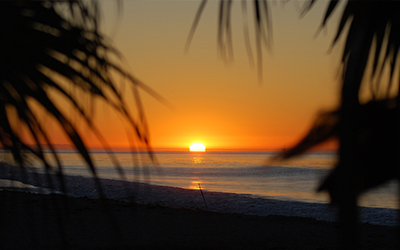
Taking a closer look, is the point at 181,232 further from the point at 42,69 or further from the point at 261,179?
the point at 261,179

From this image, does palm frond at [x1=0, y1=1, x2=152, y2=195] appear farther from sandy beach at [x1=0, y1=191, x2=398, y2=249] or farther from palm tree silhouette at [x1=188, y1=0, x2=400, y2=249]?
sandy beach at [x1=0, y1=191, x2=398, y2=249]

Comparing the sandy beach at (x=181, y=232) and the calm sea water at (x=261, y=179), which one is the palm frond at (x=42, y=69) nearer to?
the calm sea water at (x=261, y=179)

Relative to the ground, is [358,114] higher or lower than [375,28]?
lower

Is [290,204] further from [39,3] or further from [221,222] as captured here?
[39,3]

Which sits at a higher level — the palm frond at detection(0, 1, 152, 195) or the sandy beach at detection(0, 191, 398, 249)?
the sandy beach at detection(0, 191, 398, 249)

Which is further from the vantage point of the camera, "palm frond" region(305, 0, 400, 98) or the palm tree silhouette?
"palm frond" region(305, 0, 400, 98)

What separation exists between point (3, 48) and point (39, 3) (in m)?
0.20

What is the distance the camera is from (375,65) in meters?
1.04

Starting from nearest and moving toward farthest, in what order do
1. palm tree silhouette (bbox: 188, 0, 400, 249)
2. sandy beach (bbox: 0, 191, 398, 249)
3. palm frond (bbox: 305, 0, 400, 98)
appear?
palm tree silhouette (bbox: 188, 0, 400, 249), palm frond (bbox: 305, 0, 400, 98), sandy beach (bbox: 0, 191, 398, 249)

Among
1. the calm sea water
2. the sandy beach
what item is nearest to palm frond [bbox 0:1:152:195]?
the calm sea water

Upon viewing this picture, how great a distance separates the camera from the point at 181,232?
7.14m

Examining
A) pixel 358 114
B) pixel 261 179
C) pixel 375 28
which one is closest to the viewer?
pixel 358 114

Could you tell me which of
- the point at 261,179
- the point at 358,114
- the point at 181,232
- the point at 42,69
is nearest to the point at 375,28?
the point at 358,114

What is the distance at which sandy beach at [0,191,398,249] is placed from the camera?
6.20 m
